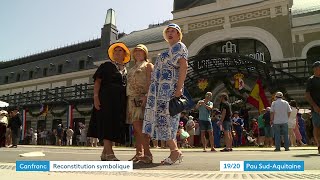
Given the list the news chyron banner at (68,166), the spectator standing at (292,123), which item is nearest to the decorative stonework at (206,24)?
the spectator standing at (292,123)

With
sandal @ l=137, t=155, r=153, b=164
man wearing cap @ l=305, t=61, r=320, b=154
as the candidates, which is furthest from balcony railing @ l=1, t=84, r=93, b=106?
sandal @ l=137, t=155, r=153, b=164

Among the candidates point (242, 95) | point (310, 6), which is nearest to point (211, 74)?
point (242, 95)

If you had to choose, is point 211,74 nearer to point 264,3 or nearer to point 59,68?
point 264,3

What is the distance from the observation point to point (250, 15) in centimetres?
2225

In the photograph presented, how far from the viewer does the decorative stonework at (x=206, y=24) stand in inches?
916

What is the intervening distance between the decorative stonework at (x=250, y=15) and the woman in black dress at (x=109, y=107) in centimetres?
1857

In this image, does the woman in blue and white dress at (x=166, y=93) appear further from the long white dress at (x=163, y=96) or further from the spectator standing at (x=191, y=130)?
the spectator standing at (x=191, y=130)

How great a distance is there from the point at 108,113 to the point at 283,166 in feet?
8.40

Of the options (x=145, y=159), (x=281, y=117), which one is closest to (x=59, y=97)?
(x=281, y=117)

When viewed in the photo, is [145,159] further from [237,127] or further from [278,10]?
[278,10]

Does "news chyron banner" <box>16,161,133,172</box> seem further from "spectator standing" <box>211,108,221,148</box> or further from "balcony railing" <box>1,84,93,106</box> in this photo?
"balcony railing" <box>1,84,93,106</box>

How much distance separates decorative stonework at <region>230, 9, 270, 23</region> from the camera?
858 inches

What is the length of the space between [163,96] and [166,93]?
6 centimetres

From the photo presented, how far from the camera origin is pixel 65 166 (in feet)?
12.7
